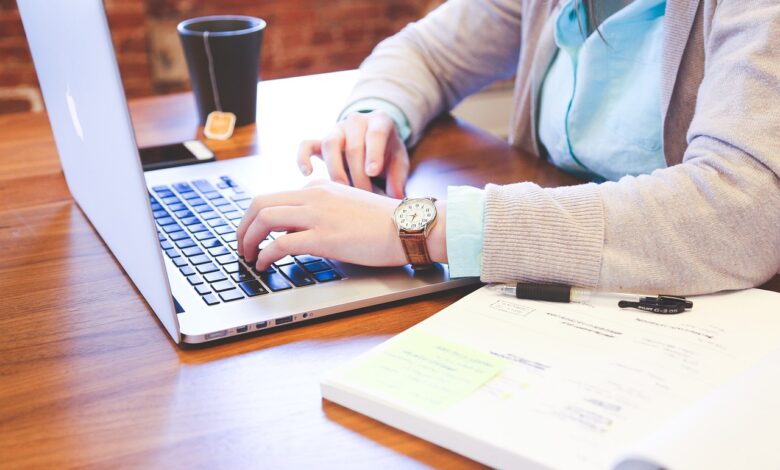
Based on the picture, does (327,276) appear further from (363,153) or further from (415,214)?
(363,153)

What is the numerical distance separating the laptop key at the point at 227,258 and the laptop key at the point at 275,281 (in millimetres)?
50

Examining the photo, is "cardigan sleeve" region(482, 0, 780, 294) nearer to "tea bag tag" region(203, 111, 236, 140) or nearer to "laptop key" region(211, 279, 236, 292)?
"laptop key" region(211, 279, 236, 292)

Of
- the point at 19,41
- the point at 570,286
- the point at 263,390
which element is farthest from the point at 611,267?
the point at 19,41

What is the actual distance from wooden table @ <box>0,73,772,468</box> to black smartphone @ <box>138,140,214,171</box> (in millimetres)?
137

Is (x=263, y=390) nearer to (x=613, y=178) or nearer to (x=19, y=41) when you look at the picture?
(x=613, y=178)

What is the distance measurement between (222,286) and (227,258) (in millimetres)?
65

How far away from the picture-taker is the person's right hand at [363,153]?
1.01 metres

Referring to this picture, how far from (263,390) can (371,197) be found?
0.26 metres

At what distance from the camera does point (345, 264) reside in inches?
32.0

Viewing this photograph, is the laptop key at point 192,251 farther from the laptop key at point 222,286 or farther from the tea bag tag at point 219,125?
the tea bag tag at point 219,125

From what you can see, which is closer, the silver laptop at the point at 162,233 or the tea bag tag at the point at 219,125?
the silver laptop at the point at 162,233

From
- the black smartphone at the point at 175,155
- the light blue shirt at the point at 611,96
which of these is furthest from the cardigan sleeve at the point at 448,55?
the black smartphone at the point at 175,155

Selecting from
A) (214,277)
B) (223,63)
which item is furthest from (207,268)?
(223,63)

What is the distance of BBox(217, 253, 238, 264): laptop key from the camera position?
2.68 feet
